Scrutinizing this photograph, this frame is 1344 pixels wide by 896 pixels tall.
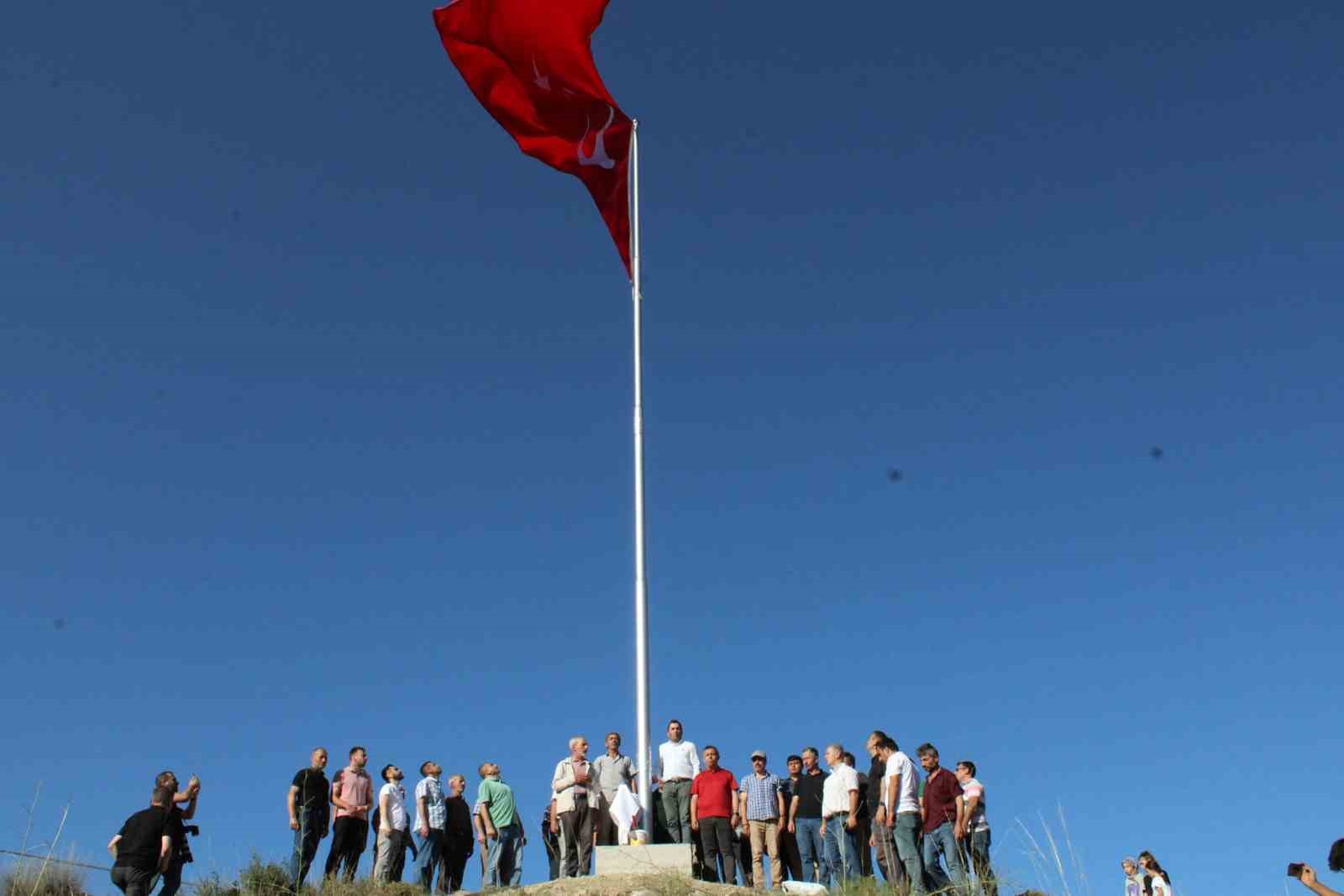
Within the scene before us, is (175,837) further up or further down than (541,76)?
further down

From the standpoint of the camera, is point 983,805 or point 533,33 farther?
point 533,33

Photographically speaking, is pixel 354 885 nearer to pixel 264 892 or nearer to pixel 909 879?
pixel 264 892

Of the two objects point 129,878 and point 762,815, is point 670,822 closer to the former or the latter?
point 762,815

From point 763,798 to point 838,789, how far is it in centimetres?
156

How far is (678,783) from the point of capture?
15.6 metres

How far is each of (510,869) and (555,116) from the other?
28.2ft

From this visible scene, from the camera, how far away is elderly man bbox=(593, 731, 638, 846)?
606 inches

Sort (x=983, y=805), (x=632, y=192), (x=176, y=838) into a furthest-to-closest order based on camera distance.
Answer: (x=632, y=192) < (x=983, y=805) < (x=176, y=838)

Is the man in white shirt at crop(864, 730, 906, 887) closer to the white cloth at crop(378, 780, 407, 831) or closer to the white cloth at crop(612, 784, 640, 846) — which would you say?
the white cloth at crop(612, 784, 640, 846)

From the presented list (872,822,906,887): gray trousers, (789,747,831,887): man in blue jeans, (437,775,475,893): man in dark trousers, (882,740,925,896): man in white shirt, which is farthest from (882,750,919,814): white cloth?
(437,775,475,893): man in dark trousers

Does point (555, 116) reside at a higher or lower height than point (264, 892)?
higher

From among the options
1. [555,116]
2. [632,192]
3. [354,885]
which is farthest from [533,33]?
[354,885]

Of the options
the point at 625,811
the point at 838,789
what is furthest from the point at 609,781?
the point at 838,789

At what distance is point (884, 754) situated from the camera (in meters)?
14.2
